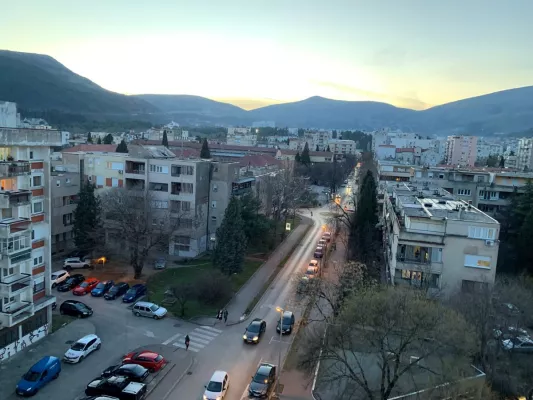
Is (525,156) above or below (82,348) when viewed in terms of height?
above

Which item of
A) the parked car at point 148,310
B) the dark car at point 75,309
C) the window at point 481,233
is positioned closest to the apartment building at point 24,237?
the dark car at point 75,309

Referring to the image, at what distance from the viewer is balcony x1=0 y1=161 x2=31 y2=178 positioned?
2056cm

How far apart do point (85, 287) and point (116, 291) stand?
2322 mm

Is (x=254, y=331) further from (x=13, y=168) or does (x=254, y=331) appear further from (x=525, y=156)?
(x=525, y=156)

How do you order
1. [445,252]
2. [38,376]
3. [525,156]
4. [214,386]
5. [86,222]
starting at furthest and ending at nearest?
1. [525,156]
2. [86,222]
3. [445,252]
4. [214,386]
5. [38,376]

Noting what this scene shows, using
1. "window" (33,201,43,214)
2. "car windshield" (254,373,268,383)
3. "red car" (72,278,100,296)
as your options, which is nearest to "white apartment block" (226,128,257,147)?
"red car" (72,278,100,296)

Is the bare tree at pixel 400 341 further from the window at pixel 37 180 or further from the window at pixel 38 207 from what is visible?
the window at pixel 37 180

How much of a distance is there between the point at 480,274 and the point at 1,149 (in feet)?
89.4

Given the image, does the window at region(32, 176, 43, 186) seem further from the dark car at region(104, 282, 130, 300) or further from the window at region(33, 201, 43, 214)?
the dark car at region(104, 282, 130, 300)

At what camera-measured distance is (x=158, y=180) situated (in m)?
40.2

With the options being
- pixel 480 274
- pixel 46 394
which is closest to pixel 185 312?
pixel 46 394

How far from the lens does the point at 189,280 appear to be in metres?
33.2

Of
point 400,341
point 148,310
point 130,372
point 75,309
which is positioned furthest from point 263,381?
point 75,309

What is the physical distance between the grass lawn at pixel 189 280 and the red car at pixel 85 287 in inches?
153
